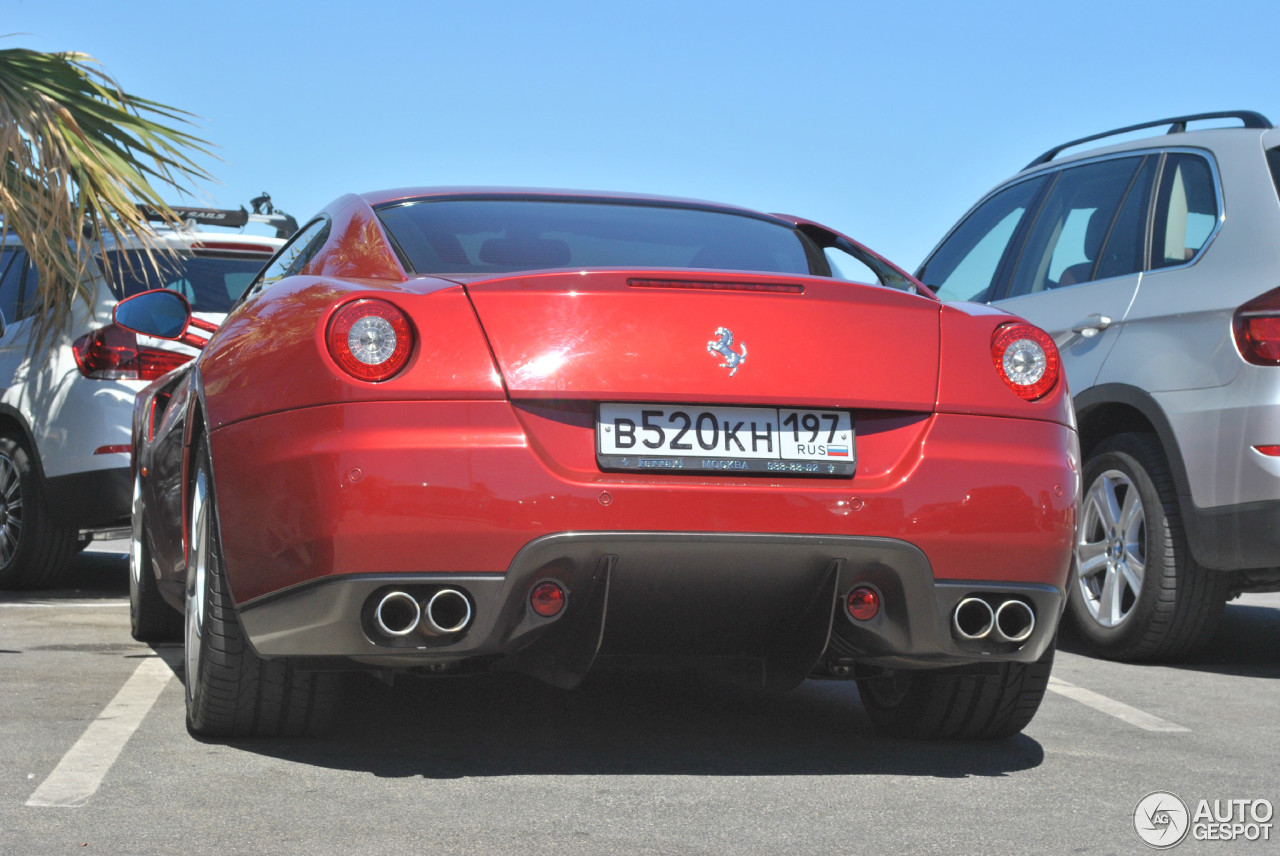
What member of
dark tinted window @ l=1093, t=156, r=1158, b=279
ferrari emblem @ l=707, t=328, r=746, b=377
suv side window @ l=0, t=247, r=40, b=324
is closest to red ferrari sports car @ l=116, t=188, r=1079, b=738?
ferrari emblem @ l=707, t=328, r=746, b=377

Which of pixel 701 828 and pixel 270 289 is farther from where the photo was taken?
pixel 270 289

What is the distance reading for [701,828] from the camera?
10.8 ft

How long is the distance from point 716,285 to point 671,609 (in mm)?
716

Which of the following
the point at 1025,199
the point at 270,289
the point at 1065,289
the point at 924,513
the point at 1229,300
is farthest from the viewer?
the point at 1025,199

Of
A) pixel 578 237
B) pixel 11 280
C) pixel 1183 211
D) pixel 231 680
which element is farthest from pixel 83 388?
pixel 1183 211

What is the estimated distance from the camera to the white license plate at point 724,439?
3459 millimetres

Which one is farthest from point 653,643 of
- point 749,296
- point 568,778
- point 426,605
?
point 749,296

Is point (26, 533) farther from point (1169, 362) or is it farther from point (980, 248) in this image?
point (1169, 362)

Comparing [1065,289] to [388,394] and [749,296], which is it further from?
[388,394]

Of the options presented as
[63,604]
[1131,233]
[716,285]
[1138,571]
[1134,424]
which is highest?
[1131,233]

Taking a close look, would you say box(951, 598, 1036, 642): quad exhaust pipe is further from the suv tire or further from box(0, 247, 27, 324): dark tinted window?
box(0, 247, 27, 324): dark tinted window

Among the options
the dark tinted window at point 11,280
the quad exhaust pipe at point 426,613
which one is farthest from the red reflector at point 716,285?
the dark tinted window at point 11,280

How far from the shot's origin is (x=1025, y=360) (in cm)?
380

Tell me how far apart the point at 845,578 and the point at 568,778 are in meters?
0.77
